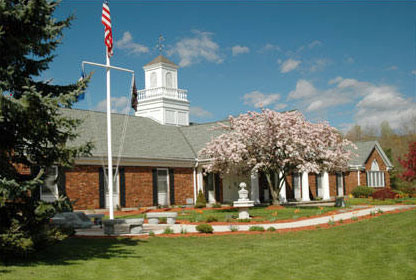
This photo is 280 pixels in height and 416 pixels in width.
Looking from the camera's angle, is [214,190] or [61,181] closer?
[61,181]

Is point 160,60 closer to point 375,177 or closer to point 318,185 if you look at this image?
point 318,185

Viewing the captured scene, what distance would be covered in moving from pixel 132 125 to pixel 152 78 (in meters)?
8.62

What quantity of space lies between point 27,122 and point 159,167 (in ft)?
63.9

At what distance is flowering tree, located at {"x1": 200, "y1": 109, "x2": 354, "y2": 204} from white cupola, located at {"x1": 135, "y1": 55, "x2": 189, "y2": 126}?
39.1 ft

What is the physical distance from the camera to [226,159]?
2581 cm

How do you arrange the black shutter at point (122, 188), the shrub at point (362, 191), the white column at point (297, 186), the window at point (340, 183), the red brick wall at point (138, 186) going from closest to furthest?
the black shutter at point (122, 188), the red brick wall at point (138, 186), the white column at point (297, 186), the shrub at point (362, 191), the window at point (340, 183)

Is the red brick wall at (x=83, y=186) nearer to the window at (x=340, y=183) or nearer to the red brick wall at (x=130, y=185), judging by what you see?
the red brick wall at (x=130, y=185)

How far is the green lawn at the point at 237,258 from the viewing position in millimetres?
9008

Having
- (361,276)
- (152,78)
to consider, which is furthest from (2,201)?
(152,78)

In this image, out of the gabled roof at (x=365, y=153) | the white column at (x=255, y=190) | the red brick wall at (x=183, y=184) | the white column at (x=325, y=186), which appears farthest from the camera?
the gabled roof at (x=365, y=153)

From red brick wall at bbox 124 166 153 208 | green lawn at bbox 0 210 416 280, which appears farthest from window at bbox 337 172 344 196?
green lawn at bbox 0 210 416 280

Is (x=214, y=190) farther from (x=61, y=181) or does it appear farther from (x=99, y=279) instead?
(x=99, y=279)

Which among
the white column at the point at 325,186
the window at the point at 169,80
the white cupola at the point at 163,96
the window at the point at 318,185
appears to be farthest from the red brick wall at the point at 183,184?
the window at the point at 318,185

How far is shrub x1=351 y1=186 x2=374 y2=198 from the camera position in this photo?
127 ft
